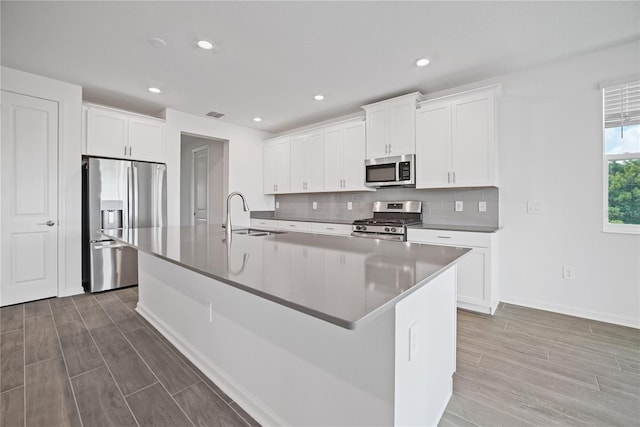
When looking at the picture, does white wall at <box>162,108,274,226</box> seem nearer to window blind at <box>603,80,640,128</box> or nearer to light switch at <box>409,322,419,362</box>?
light switch at <box>409,322,419,362</box>

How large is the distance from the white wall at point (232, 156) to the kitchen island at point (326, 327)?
2.71m

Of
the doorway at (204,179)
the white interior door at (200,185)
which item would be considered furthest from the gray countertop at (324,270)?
the white interior door at (200,185)

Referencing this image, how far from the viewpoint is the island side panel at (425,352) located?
0.98m

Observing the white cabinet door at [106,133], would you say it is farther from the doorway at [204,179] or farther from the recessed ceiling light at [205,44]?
the recessed ceiling light at [205,44]

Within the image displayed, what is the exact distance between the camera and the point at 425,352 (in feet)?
3.97

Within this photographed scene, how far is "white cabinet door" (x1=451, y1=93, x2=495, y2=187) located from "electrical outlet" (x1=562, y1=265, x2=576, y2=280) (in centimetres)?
110

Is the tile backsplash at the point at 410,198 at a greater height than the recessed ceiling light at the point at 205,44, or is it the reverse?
the recessed ceiling light at the point at 205,44

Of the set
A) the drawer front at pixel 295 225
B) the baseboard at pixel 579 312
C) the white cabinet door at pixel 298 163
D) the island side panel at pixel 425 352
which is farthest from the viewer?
the white cabinet door at pixel 298 163

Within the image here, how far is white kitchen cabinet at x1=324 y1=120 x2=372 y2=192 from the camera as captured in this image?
4059 millimetres

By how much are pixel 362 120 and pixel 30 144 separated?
12.9 ft

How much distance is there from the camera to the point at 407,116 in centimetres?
353

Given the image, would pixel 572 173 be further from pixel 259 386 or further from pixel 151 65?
pixel 151 65

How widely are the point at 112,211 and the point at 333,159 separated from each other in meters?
3.07

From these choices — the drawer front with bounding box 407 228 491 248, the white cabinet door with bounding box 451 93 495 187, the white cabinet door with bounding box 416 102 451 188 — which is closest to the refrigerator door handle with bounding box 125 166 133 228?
the drawer front with bounding box 407 228 491 248
